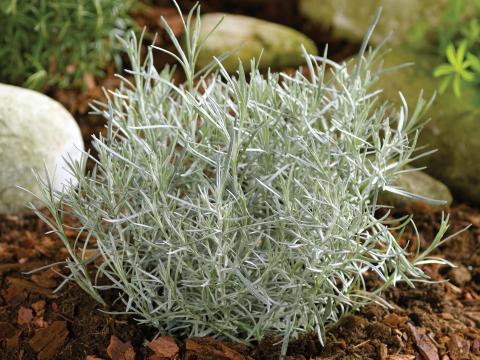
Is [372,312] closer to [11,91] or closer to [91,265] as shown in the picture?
[91,265]

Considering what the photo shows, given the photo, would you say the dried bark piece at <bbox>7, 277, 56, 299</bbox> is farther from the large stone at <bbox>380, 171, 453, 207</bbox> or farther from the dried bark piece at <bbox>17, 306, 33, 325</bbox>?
the large stone at <bbox>380, 171, 453, 207</bbox>

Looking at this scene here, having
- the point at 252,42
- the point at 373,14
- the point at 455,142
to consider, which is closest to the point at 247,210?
the point at 455,142

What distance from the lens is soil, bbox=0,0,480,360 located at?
2.04 metres

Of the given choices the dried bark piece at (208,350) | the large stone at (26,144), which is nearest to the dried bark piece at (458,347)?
the dried bark piece at (208,350)

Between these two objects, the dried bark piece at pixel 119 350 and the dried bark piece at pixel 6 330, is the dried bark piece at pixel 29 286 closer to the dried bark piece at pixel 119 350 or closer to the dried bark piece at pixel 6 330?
the dried bark piece at pixel 6 330

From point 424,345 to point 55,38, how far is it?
2.48 meters

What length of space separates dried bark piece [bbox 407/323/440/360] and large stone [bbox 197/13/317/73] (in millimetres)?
2381

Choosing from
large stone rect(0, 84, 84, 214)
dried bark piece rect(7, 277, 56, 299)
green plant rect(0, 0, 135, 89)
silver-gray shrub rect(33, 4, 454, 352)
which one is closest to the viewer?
silver-gray shrub rect(33, 4, 454, 352)

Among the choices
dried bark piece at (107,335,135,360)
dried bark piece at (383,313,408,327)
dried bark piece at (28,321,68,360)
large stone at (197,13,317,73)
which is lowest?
large stone at (197,13,317,73)

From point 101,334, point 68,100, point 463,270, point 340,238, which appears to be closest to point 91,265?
point 101,334

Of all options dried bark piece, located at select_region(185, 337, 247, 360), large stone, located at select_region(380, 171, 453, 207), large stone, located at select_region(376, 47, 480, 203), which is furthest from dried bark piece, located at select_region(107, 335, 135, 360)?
large stone, located at select_region(376, 47, 480, 203)

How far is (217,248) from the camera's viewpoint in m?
1.83

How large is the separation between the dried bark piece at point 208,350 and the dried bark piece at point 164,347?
0.11 feet

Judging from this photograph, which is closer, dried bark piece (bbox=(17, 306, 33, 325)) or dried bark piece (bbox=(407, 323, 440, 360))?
dried bark piece (bbox=(407, 323, 440, 360))
